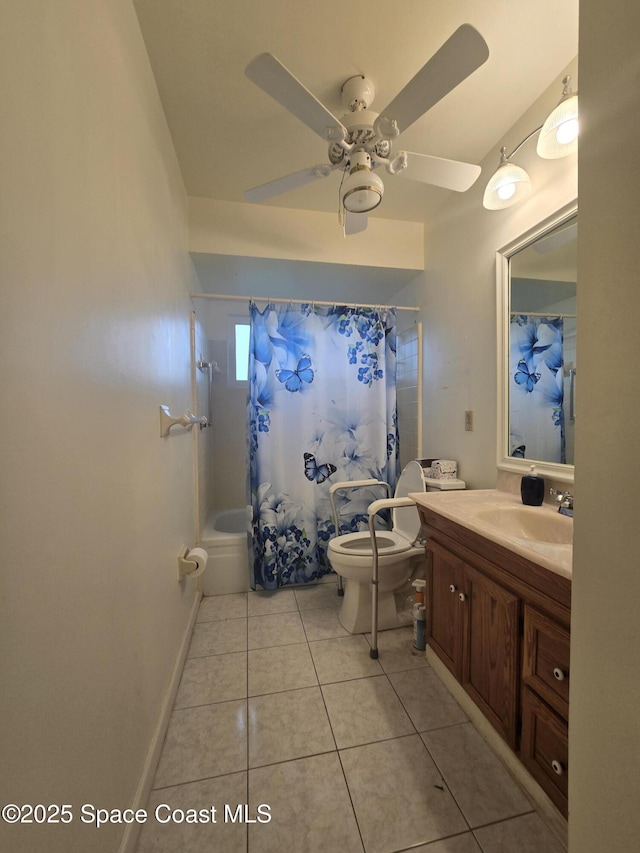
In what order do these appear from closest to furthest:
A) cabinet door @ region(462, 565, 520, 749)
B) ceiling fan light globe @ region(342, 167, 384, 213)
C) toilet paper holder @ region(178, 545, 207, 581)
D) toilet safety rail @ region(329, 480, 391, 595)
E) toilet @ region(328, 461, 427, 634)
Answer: cabinet door @ region(462, 565, 520, 749) → ceiling fan light globe @ region(342, 167, 384, 213) → toilet paper holder @ region(178, 545, 207, 581) → toilet @ region(328, 461, 427, 634) → toilet safety rail @ region(329, 480, 391, 595)

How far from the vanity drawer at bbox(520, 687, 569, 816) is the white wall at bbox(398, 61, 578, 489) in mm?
952

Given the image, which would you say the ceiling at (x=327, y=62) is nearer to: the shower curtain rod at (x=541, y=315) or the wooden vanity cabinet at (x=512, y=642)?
the shower curtain rod at (x=541, y=315)

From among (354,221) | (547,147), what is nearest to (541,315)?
(547,147)

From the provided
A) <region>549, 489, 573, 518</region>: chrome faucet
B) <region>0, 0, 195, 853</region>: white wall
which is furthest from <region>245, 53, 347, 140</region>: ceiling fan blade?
<region>549, 489, 573, 518</region>: chrome faucet

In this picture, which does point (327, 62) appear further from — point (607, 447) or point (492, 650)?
point (492, 650)

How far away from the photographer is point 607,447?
0.50m

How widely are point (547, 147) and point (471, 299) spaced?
0.70 metres

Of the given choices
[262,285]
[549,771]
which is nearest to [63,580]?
[549,771]

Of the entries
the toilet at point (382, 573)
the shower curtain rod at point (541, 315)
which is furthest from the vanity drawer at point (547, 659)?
the shower curtain rod at point (541, 315)

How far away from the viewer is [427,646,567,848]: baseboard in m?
0.90

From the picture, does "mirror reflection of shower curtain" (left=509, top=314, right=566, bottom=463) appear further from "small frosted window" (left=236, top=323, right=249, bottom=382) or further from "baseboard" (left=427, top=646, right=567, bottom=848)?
"small frosted window" (left=236, top=323, right=249, bottom=382)

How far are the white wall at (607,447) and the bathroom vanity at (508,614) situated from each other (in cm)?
33

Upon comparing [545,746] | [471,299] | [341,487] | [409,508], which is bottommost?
[545,746]

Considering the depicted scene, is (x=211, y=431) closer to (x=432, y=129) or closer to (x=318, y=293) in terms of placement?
(x=318, y=293)
